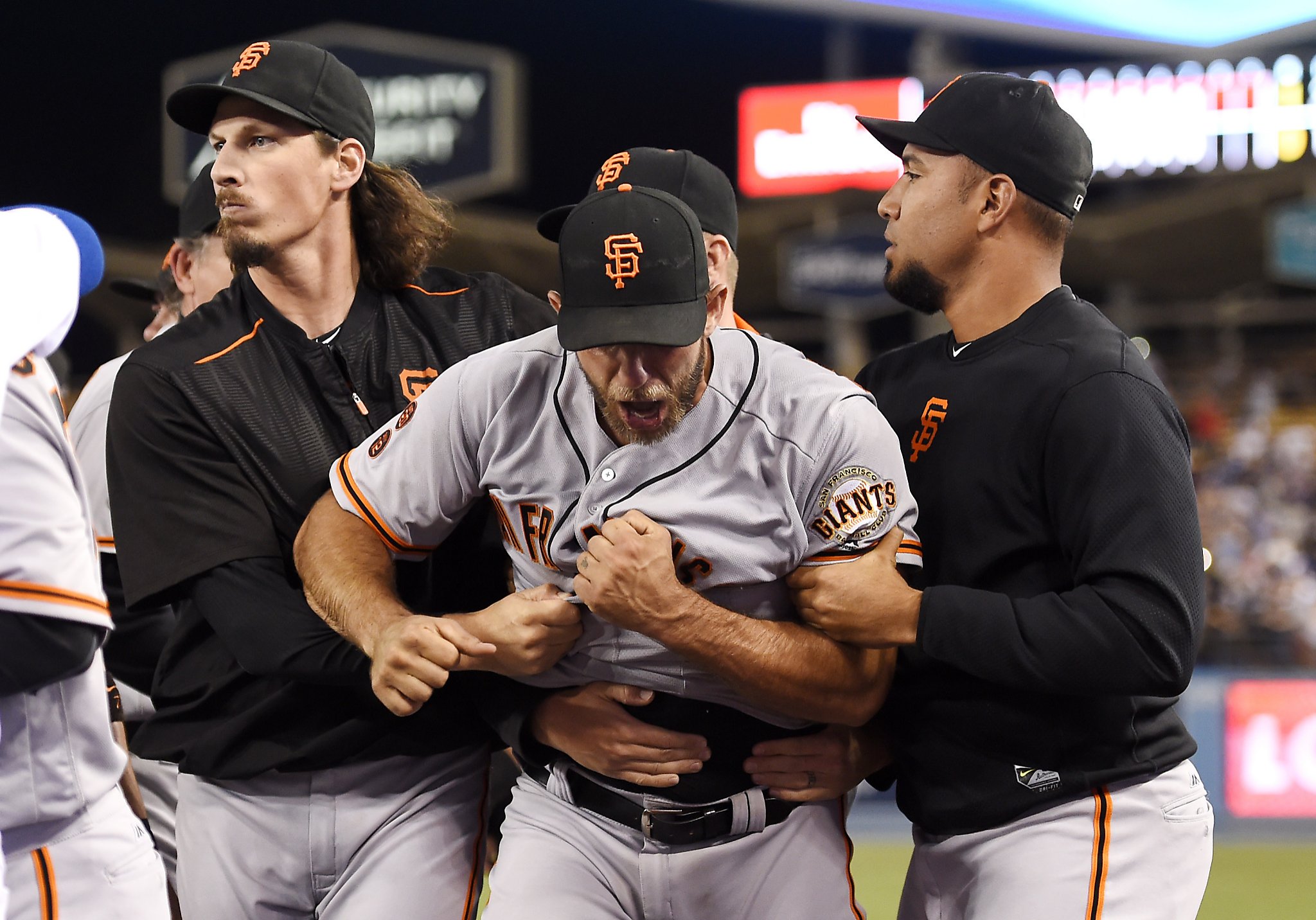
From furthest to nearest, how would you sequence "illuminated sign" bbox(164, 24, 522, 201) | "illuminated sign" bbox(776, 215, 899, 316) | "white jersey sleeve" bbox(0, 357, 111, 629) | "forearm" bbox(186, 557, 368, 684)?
"illuminated sign" bbox(776, 215, 899, 316) < "illuminated sign" bbox(164, 24, 522, 201) < "forearm" bbox(186, 557, 368, 684) < "white jersey sleeve" bbox(0, 357, 111, 629)

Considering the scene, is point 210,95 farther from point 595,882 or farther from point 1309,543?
point 1309,543

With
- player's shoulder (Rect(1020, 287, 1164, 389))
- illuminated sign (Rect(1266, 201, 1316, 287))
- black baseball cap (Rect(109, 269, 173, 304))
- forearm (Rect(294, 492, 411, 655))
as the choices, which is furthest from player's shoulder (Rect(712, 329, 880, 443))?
illuminated sign (Rect(1266, 201, 1316, 287))

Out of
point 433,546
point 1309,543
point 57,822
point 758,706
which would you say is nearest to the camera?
point 57,822

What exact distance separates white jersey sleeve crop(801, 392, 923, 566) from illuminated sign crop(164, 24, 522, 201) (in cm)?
795

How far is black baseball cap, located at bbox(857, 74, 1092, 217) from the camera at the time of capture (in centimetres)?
313

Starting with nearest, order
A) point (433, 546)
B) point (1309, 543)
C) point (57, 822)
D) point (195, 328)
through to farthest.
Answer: point (57, 822), point (433, 546), point (195, 328), point (1309, 543)

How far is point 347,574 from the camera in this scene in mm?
2863

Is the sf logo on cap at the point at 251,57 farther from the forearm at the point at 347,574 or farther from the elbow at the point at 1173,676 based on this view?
the elbow at the point at 1173,676

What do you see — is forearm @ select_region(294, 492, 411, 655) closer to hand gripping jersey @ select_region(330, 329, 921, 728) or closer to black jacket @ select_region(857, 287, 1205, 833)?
hand gripping jersey @ select_region(330, 329, 921, 728)

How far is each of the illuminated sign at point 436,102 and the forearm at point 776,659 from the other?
8.05 m

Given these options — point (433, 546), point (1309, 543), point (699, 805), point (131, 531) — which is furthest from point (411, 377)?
point (1309, 543)

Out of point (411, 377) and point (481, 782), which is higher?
point (411, 377)

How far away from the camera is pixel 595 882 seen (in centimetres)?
280

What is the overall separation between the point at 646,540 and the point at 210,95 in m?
1.63
